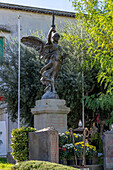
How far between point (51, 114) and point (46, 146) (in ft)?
12.4

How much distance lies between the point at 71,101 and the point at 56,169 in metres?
12.8

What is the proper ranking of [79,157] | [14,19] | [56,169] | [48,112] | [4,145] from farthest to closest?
[14,19], [4,145], [48,112], [79,157], [56,169]

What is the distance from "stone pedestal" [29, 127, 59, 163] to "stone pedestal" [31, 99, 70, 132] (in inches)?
122

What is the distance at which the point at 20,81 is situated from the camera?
67.6 ft

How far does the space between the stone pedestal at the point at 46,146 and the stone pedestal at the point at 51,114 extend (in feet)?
10.1

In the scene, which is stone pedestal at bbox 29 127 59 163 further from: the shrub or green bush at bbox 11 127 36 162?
the shrub

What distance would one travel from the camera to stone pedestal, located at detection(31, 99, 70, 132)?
13102mm

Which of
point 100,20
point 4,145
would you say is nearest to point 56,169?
point 100,20

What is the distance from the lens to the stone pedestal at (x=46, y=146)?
368 inches

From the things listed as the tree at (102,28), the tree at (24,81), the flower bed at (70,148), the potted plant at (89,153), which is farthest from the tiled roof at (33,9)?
the potted plant at (89,153)

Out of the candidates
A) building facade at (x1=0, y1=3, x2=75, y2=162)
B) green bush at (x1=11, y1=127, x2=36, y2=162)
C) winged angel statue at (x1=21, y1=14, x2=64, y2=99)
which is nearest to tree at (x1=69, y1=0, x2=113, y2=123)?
winged angel statue at (x1=21, y1=14, x2=64, y2=99)

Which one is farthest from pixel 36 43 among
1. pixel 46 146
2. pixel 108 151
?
pixel 46 146

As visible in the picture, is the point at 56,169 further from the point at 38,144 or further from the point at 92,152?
the point at 92,152

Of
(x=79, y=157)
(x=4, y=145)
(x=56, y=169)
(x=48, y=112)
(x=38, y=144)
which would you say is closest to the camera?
(x=56, y=169)
